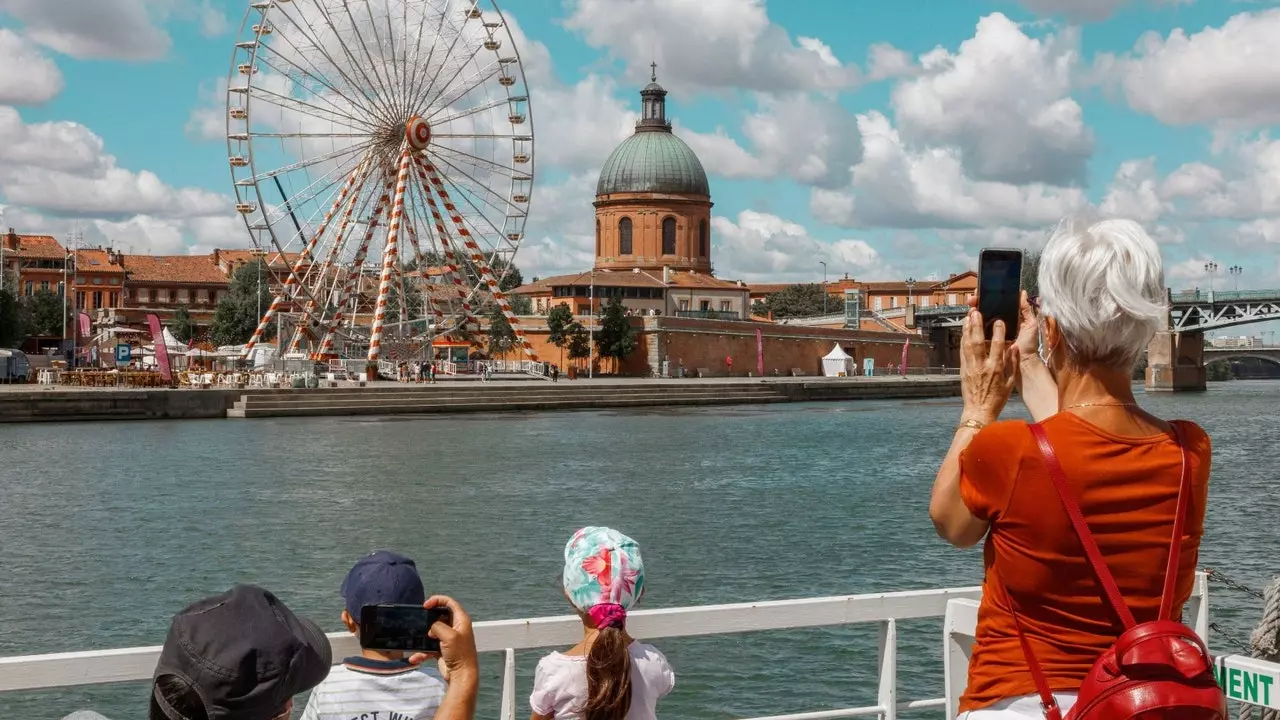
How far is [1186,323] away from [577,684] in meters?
89.8

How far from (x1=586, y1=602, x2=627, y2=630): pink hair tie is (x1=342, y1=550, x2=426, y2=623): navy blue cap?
43 centimetres

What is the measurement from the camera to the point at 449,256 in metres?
56.2

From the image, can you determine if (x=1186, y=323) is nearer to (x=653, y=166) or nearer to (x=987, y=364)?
(x=653, y=166)

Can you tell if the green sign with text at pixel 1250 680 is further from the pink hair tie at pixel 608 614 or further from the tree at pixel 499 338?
the tree at pixel 499 338

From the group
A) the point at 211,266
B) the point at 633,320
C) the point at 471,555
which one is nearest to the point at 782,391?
the point at 633,320

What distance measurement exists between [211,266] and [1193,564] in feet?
367

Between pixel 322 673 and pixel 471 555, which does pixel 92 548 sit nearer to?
pixel 471 555

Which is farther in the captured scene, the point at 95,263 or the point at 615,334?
the point at 95,263

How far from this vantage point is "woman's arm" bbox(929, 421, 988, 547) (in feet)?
8.95

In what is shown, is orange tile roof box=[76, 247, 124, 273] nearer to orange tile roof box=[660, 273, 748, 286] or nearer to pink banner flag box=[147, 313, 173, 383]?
orange tile roof box=[660, 273, 748, 286]

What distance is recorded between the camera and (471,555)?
19000 mm

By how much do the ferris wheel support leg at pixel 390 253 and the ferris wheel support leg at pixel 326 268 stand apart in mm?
1430

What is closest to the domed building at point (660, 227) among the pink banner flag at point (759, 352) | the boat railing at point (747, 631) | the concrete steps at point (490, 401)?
the pink banner flag at point (759, 352)

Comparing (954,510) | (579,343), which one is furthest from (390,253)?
(954,510)
